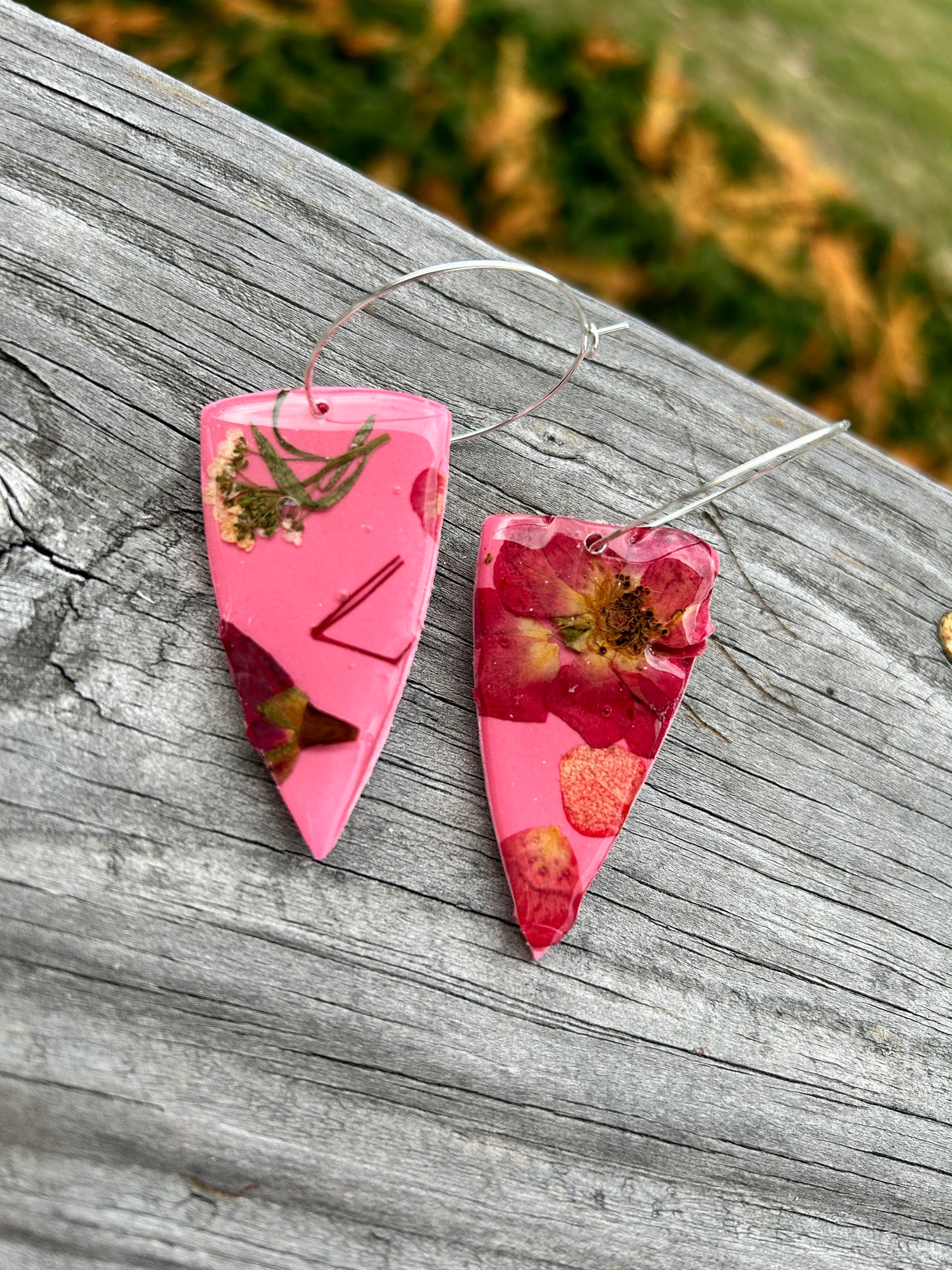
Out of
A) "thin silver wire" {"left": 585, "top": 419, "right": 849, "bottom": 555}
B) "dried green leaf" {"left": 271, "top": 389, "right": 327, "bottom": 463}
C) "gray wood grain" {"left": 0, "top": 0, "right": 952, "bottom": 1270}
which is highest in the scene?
"thin silver wire" {"left": 585, "top": 419, "right": 849, "bottom": 555}

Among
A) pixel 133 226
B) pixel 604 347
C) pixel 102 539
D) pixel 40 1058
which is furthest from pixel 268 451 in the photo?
pixel 40 1058

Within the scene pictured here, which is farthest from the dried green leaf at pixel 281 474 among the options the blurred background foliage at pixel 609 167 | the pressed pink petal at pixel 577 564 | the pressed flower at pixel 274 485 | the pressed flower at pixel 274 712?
the blurred background foliage at pixel 609 167

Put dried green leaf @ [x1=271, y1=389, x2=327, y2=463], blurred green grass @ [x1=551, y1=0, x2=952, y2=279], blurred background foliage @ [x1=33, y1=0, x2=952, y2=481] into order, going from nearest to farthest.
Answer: dried green leaf @ [x1=271, y1=389, x2=327, y2=463] → blurred background foliage @ [x1=33, y1=0, x2=952, y2=481] → blurred green grass @ [x1=551, y1=0, x2=952, y2=279]

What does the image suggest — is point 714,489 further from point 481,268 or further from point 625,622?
point 481,268

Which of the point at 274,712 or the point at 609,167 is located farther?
the point at 609,167

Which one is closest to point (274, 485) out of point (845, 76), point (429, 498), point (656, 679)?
point (429, 498)

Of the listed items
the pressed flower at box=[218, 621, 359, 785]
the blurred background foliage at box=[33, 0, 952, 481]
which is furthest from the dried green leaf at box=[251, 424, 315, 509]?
the blurred background foliage at box=[33, 0, 952, 481]

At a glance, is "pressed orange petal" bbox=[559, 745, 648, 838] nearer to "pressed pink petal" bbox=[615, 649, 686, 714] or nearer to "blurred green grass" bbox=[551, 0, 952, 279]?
"pressed pink petal" bbox=[615, 649, 686, 714]

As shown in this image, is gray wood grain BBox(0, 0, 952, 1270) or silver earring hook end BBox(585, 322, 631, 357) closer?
gray wood grain BBox(0, 0, 952, 1270)
